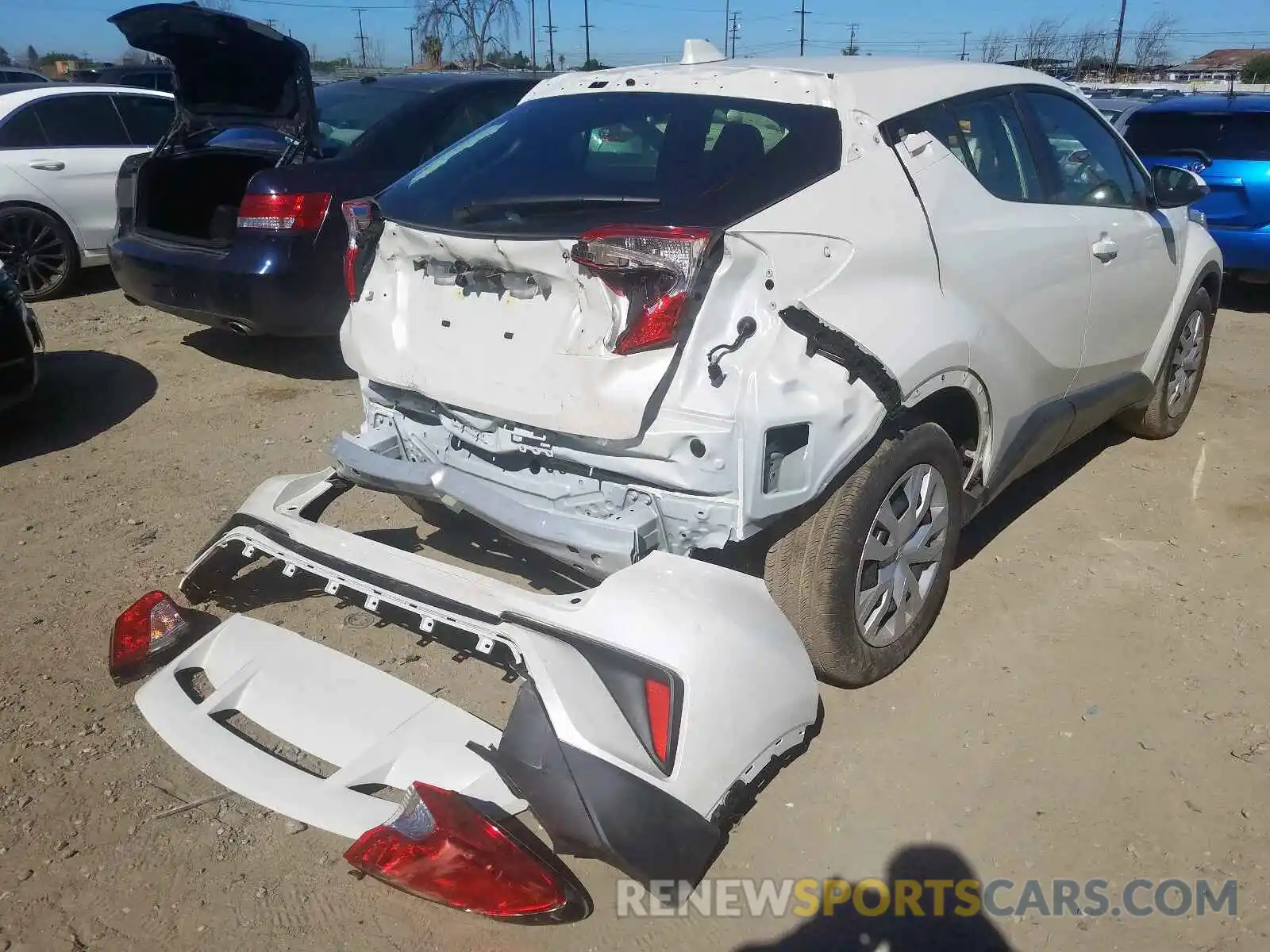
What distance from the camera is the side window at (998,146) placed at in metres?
3.34

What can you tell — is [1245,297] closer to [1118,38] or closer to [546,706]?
[546,706]

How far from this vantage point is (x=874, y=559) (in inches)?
119

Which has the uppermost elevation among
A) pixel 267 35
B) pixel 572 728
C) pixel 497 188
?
pixel 267 35

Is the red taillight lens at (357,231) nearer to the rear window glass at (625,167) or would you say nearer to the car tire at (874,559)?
the rear window glass at (625,167)

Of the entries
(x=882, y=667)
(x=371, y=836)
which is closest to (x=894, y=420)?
(x=882, y=667)

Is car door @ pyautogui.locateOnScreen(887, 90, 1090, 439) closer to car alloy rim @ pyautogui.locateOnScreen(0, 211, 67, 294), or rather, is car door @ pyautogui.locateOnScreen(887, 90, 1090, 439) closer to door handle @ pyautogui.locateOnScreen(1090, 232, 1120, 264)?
door handle @ pyautogui.locateOnScreen(1090, 232, 1120, 264)

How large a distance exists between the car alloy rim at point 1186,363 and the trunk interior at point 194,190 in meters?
5.11

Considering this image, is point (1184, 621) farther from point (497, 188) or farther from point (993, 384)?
point (497, 188)

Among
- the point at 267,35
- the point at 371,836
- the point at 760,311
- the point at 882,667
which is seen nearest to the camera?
the point at 371,836

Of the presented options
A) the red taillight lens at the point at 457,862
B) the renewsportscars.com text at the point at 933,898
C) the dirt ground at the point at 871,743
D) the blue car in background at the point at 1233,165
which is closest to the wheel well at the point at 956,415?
the dirt ground at the point at 871,743

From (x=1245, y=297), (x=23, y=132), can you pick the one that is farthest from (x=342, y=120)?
(x=1245, y=297)

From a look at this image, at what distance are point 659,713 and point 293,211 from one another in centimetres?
421

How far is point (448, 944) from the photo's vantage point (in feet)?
7.59

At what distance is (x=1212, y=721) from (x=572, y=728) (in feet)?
6.59
